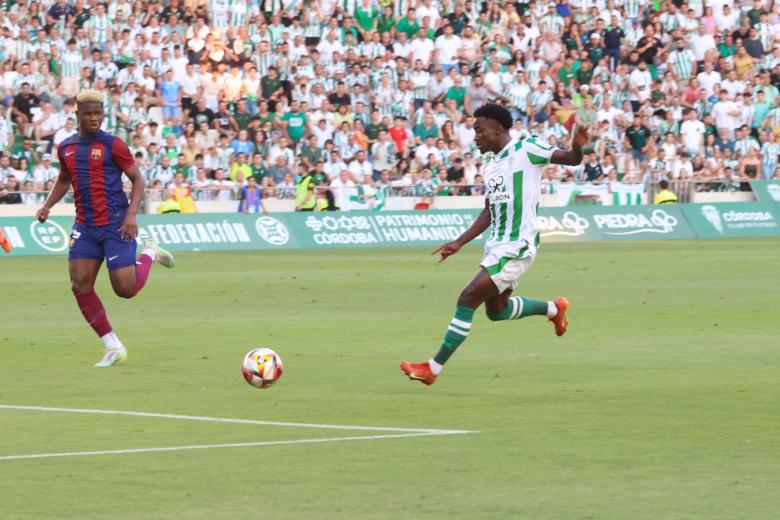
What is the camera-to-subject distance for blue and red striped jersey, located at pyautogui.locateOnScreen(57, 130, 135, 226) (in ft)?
47.5

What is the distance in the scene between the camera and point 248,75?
131 feet

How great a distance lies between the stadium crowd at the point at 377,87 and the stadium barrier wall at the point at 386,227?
744 mm

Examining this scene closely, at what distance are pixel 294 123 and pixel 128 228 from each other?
25132mm

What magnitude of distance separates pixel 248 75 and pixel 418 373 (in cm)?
2787

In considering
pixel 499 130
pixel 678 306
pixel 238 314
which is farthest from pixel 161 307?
pixel 499 130

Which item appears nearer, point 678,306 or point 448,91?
point 678,306

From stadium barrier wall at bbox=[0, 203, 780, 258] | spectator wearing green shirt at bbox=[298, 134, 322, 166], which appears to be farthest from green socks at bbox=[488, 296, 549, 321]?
spectator wearing green shirt at bbox=[298, 134, 322, 166]

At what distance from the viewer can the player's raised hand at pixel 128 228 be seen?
14.3 meters

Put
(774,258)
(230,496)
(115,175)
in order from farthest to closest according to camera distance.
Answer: (774,258)
(115,175)
(230,496)

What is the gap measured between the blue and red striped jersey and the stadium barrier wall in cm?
1820

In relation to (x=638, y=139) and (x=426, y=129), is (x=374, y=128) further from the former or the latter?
(x=638, y=139)

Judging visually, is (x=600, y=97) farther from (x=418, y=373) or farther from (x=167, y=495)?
(x=167, y=495)

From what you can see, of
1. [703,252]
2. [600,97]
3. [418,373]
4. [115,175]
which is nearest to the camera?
[418,373]

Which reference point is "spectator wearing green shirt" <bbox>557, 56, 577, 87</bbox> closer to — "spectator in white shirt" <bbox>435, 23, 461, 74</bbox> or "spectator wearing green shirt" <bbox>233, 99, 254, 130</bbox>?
"spectator in white shirt" <bbox>435, 23, 461, 74</bbox>
